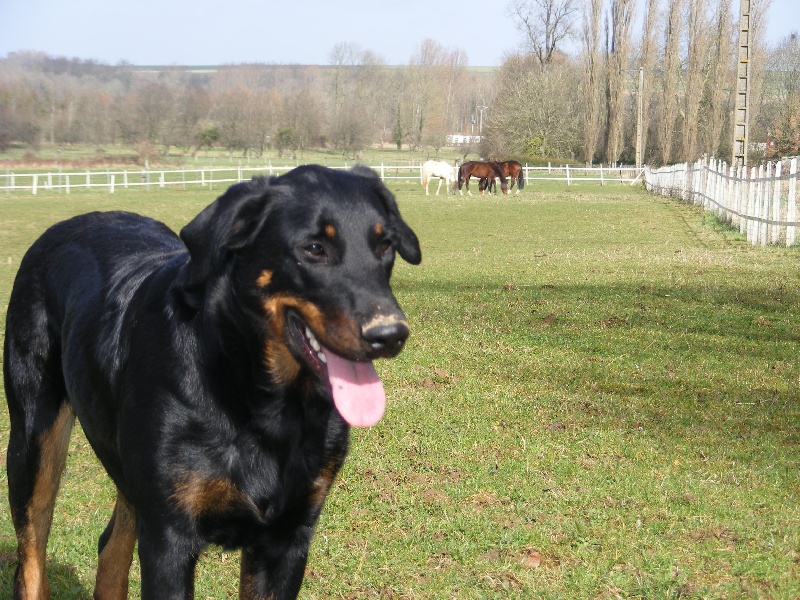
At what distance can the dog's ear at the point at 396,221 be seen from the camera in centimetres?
327

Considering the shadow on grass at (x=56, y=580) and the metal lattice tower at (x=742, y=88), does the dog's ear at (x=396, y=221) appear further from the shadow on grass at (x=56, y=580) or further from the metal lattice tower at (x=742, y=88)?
the metal lattice tower at (x=742, y=88)

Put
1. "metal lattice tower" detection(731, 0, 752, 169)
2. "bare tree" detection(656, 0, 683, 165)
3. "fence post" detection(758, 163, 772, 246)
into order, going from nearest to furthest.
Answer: "fence post" detection(758, 163, 772, 246) → "metal lattice tower" detection(731, 0, 752, 169) → "bare tree" detection(656, 0, 683, 165)

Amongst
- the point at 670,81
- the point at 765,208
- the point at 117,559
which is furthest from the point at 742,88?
the point at 670,81

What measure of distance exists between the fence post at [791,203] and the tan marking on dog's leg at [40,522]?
640 inches

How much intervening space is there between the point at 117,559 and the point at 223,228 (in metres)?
1.74

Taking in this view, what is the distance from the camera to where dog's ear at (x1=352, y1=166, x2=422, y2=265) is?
3268 mm

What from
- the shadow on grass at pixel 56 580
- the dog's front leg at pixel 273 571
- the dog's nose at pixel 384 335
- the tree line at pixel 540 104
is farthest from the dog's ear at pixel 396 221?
the tree line at pixel 540 104

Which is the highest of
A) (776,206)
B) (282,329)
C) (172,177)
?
(172,177)

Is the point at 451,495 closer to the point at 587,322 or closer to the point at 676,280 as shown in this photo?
the point at 587,322

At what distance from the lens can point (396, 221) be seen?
3.32 meters

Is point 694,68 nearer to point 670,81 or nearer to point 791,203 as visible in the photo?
point 670,81

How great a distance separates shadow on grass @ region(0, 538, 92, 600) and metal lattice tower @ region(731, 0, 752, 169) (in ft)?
86.2

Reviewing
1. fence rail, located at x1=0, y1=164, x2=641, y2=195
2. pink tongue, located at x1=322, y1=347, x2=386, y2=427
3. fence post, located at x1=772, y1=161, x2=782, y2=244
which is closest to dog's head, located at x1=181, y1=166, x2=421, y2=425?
pink tongue, located at x1=322, y1=347, x2=386, y2=427

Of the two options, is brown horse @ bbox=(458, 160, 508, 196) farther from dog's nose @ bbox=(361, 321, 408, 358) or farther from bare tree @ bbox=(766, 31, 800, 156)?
dog's nose @ bbox=(361, 321, 408, 358)
